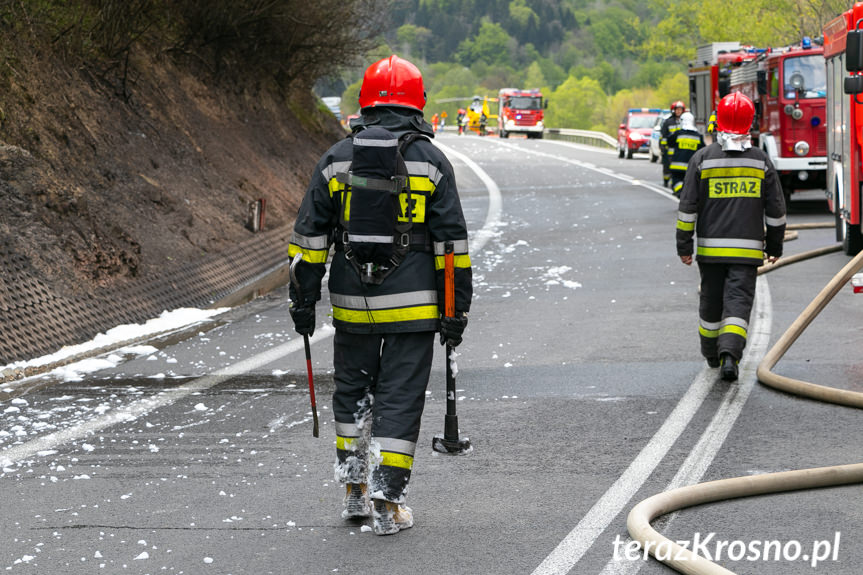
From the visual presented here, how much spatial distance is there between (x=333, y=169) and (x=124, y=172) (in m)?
9.52

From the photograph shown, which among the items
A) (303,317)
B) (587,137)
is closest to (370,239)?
(303,317)

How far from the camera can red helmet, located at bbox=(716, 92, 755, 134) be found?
836 cm

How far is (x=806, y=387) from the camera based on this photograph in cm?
746

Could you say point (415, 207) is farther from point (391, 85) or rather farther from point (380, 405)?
point (380, 405)

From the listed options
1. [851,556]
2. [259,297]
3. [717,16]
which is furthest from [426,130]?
[717,16]

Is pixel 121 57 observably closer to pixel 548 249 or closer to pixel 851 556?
pixel 548 249

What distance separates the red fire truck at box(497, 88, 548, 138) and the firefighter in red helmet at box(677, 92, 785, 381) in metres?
58.4

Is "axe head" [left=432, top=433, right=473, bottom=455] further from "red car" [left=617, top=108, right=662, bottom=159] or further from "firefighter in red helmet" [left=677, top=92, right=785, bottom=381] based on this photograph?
"red car" [left=617, top=108, right=662, bottom=159]

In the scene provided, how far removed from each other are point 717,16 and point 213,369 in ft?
190

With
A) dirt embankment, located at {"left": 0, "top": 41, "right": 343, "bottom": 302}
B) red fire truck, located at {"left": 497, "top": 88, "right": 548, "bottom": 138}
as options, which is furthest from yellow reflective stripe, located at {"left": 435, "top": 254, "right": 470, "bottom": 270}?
red fire truck, located at {"left": 497, "top": 88, "right": 548, "bottom": 138}

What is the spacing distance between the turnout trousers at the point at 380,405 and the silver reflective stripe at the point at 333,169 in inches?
27.4

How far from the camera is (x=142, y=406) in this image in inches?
307

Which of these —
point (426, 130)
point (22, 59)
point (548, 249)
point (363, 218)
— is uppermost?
point (22, 59)

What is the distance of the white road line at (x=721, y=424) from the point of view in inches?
186
